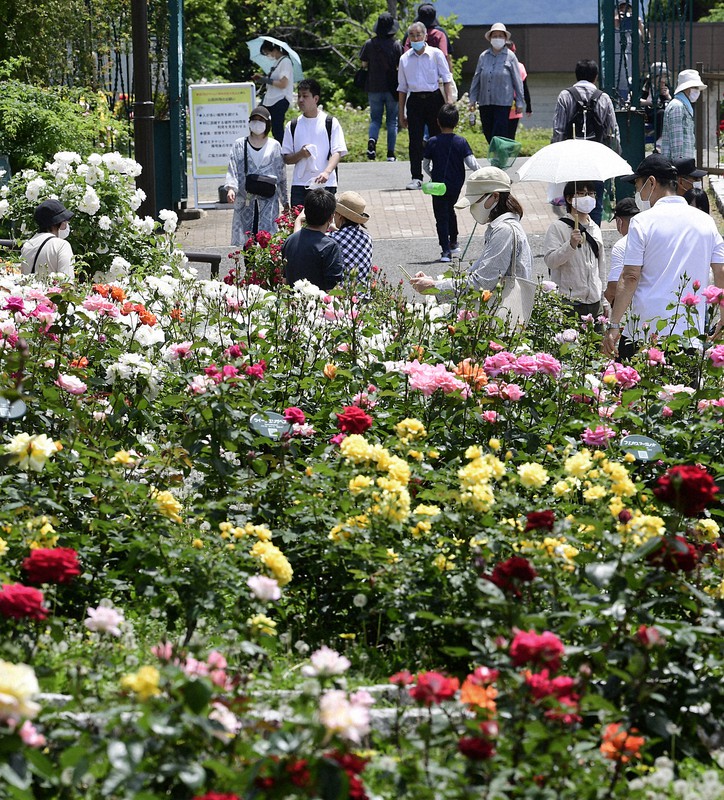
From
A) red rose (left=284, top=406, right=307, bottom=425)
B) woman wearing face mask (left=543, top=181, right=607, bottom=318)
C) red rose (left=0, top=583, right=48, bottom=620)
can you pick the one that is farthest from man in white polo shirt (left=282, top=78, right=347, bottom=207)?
red rose (left=0, top=583, right=48, bottom=620)

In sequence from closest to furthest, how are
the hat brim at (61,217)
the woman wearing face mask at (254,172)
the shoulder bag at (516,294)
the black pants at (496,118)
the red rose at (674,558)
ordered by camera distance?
the red rose at (674,558), the shoulder bag at (516,294), the hat brim at (61,217), the woman wearing face mask at (254,172), the black pants at (496,118)

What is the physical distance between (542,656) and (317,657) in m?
0.48

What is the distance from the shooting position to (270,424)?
14.5 feet

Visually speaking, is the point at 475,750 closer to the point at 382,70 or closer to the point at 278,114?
the point at 278,114

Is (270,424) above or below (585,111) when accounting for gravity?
below

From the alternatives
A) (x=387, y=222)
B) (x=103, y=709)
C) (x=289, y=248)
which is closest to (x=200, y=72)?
(x=387, y=222)

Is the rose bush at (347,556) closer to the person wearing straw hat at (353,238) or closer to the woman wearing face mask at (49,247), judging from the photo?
the woman wearing face mask at (49,247)

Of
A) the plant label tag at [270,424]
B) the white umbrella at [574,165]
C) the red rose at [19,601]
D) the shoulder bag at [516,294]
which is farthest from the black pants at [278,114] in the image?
the red rose at [19,601]

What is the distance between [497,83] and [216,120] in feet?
11.1

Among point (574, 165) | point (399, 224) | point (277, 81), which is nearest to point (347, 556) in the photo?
point (574, 165)

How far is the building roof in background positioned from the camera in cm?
2984

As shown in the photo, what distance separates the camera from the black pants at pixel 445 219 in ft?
39.8

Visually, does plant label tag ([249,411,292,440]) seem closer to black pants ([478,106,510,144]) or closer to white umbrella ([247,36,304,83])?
white umbrella ([247,36,304,83])

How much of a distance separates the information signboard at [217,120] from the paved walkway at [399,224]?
0.55m
